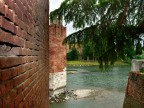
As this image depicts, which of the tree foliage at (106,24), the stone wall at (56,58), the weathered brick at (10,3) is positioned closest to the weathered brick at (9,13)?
the weathered brick at (10,3)

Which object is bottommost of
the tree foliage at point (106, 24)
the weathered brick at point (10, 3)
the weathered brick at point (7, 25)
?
the weathered brick at point (7, 25)

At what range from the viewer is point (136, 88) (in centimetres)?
890

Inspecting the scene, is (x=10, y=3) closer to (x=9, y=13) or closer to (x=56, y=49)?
(x=9, y=13)

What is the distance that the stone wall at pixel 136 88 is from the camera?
8453mm

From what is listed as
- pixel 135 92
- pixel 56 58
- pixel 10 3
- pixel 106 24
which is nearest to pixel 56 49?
pixel 56 58

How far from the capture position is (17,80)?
5.95 feet

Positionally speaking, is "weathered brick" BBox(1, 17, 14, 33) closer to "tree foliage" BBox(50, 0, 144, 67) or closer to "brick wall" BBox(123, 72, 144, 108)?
"tree foliage" BBox(50, 0, 144, 67)

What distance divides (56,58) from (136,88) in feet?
22.6

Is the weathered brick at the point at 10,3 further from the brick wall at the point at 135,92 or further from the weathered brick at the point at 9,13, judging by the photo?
the brick wall at the point at 135,92

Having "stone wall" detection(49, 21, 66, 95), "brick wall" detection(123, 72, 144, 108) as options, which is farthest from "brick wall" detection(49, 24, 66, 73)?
"brick wall" detection(123, 72, 144, 108)

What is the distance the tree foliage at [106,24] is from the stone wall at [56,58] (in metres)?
6.73

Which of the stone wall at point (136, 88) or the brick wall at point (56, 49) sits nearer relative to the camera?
the stone wall at point (136, 88)

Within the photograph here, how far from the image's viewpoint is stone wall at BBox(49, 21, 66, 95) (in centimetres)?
1474

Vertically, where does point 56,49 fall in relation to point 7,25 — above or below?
above
